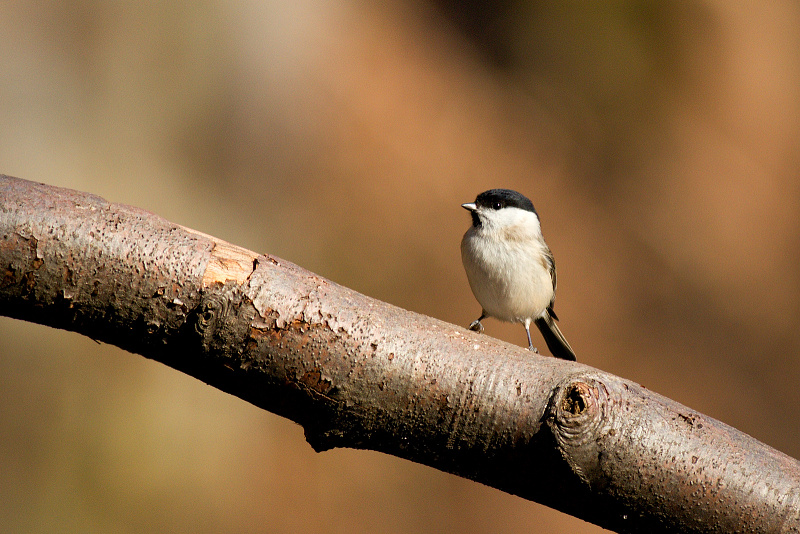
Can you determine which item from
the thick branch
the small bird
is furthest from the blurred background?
the thick branch

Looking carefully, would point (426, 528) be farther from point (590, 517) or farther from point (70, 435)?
point (590, 517)

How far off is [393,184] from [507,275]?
2574mm

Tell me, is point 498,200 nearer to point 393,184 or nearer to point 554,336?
point 554,336

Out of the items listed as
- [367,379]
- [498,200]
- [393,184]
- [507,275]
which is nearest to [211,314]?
[367,379]

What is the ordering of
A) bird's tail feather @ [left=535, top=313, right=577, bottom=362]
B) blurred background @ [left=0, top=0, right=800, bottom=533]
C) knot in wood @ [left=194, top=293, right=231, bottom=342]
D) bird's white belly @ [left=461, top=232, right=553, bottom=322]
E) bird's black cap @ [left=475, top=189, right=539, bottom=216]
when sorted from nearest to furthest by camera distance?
1. knot in wood @ [left=194, top=293, right=231, bottom=342]
2. bird's white belly @ [left=461, top=232, right=553, bottom=322]
3. bird's black cap @ [left=475, top=189, right=539, bottom=216]
4. bird's tail feather @ [left=535, top=313, right=577, bottom=362]
5. blurred background @ [left=0, top=0, right=800, bottom=533]

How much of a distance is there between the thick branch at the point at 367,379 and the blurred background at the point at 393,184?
3215 millimetres

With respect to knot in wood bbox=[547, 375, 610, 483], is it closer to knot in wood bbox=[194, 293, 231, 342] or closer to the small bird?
knot in wood bbox=[194, 293, 231, 342]

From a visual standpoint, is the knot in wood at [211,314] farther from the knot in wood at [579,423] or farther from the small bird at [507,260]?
the small bird at [507,260]

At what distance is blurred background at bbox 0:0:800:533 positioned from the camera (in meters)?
4.10

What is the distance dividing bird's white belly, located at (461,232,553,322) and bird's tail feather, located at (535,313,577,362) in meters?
0.22

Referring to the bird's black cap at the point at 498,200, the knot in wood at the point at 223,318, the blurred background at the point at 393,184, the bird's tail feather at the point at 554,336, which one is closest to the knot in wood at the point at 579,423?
the knot in wood at the point at 223,318

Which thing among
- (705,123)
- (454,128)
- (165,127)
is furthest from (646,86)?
(165,127)

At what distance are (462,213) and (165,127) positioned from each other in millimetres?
2481

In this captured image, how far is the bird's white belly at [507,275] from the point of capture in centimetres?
294
